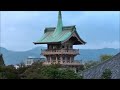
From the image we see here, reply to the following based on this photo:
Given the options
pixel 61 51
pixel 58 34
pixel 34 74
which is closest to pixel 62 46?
pixel 61 51

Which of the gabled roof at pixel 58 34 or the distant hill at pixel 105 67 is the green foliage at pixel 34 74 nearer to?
the distant hill at pixel 105 67

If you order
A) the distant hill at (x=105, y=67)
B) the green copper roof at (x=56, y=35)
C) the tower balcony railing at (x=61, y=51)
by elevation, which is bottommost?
the distant hill at (x=105, y=67)

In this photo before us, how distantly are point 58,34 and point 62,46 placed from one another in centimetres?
88

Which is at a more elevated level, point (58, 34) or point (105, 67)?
point (58, 34)

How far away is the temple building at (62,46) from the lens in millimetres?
13375

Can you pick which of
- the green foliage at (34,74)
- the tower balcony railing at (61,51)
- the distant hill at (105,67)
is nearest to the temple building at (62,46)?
the tower balcony railing at (61,51)

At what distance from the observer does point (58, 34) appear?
14.7 metres

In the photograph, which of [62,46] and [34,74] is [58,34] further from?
[34,74]

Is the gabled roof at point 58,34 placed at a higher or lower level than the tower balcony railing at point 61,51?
higher

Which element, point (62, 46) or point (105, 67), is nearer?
point (105, 67)

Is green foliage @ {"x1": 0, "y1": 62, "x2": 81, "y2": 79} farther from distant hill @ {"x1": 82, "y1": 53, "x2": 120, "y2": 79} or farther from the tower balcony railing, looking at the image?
the tower balcony railing

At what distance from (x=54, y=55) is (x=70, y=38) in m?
0.99
